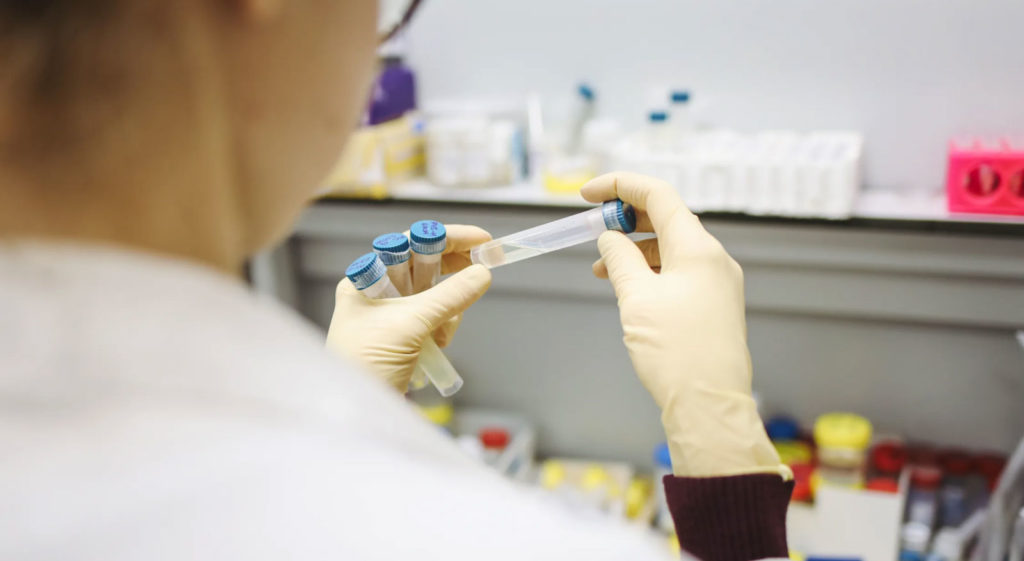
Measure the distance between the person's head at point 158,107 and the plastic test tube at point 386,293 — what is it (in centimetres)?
41

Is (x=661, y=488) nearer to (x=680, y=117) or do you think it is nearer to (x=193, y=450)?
(x=680, y=117)

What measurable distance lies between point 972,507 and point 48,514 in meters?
1.62

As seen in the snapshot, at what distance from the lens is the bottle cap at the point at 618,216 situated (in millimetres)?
973

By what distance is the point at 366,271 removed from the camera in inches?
35.5

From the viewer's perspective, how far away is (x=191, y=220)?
0.42 metres

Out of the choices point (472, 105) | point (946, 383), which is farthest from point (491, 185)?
point (946, 383)

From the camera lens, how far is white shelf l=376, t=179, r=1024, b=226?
4.75 ft

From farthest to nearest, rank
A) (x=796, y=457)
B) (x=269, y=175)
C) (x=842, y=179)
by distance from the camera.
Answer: (x=796, y=457), (x=842, y=179), (x=269, y=175)

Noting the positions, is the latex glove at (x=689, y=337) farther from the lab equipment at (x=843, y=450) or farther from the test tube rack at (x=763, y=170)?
the lab equipment at (x=843, y=450)

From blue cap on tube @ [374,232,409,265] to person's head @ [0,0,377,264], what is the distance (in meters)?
0.43

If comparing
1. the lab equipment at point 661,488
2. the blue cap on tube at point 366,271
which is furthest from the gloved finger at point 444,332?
the lab equipment at point 661,488

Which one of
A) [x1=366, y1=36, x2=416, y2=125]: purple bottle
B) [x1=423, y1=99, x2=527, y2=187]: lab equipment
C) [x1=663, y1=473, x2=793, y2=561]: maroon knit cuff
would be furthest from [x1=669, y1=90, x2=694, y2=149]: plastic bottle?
[x1=663, y1=473, x2=793, y2=561]: maroon knit cuff

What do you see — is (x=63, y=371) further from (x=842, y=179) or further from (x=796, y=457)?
(x=796, y=457)

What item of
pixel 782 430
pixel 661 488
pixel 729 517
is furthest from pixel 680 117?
pixel 729 517
